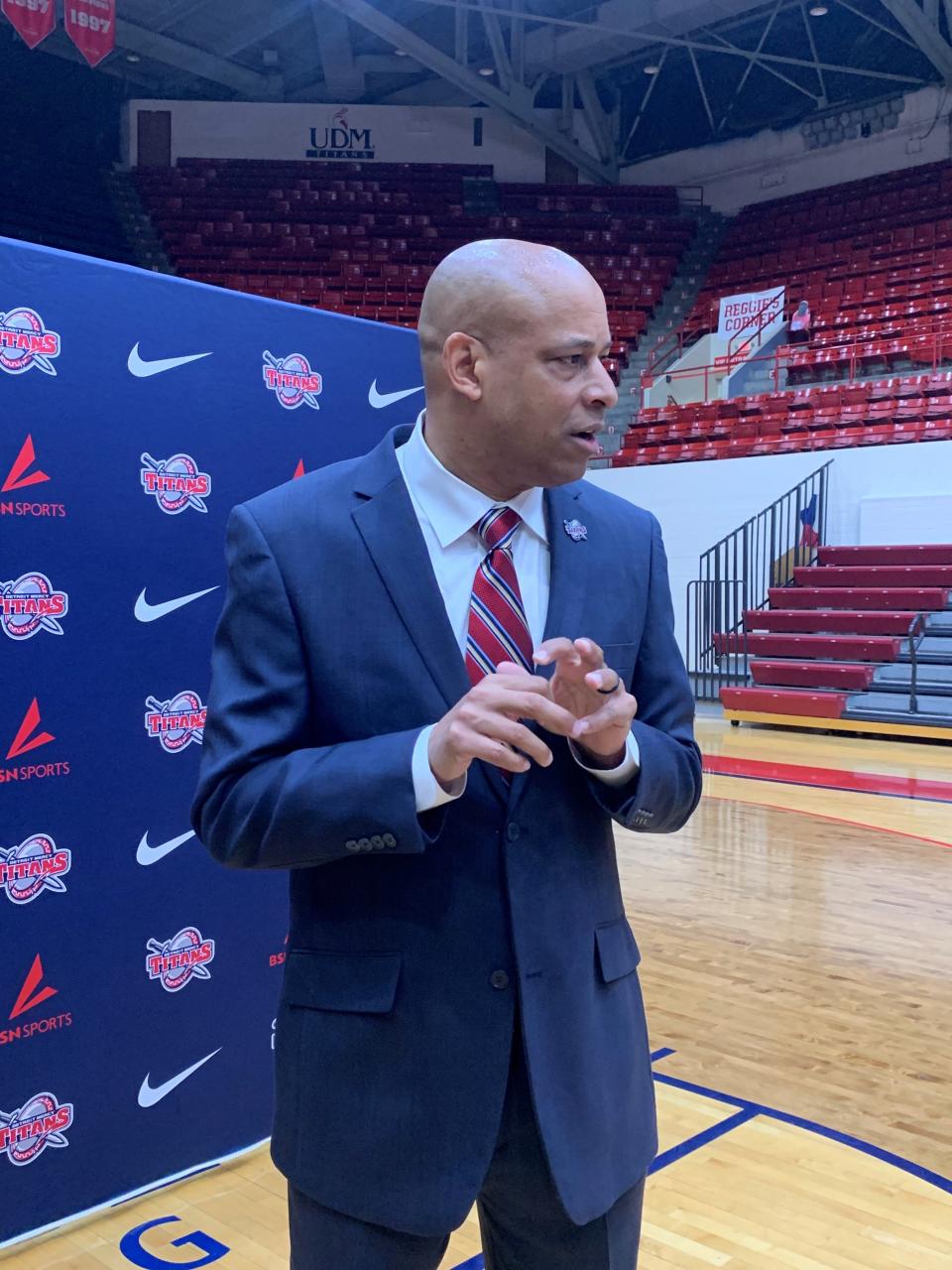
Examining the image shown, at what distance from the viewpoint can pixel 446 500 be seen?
1388 millimetres

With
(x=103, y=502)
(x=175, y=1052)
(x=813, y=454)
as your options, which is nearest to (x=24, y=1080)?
(x=175, y=1052)

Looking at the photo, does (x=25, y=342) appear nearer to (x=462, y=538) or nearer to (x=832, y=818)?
(x=462, y=538)

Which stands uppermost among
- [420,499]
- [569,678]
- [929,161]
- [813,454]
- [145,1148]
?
[929,161]

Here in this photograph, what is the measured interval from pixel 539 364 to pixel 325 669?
0.40 meters

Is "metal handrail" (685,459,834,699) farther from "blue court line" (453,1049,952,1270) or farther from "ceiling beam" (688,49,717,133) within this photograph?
"ceiling beam" (688,49,717,133)

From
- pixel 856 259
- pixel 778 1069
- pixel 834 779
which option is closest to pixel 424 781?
pixel 778 1069

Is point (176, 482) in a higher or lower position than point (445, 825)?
higher

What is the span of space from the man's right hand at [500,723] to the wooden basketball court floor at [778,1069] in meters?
1.79

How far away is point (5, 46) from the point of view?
18.5 meters

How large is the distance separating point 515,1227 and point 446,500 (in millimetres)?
823

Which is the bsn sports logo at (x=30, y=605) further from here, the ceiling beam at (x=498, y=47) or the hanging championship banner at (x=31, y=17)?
the ceiling beam at (x=498, y=47)

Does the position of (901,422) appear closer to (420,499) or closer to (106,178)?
(420,499)

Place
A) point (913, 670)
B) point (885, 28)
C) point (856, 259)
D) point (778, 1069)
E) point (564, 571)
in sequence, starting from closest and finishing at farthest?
point (564, 571)
point (778, 1069)
point (913, 670)
point (885, 28)
point (856, 259)

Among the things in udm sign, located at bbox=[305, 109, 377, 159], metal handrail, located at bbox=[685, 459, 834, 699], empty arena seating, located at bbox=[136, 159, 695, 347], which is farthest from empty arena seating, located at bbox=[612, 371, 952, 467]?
udm sign, located at bbox=[305, 109, 377, 159]
